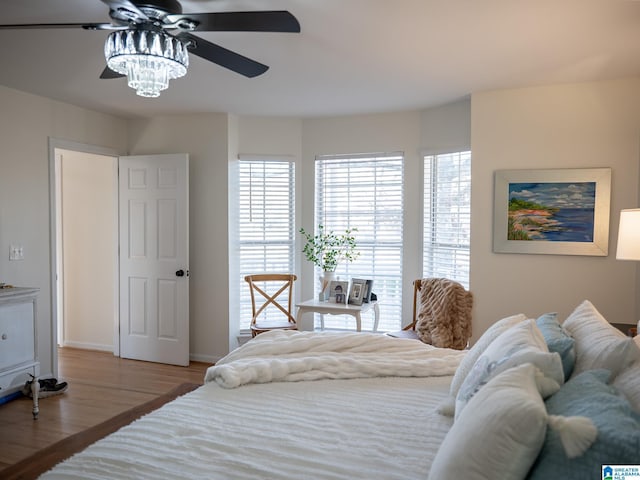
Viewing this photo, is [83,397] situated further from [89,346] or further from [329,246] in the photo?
[329,246]

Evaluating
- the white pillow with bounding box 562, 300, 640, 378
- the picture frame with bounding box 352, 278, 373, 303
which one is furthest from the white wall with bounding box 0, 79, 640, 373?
the white pillow with bounding box 562, 300, 640, 378

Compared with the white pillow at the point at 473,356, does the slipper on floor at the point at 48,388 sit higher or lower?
lower

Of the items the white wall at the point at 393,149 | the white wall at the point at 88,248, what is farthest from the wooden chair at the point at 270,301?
the white wall at the point at 88,248

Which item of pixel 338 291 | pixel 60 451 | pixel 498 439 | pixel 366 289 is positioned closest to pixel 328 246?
pixel 338 291

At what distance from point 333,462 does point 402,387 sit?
79 cm

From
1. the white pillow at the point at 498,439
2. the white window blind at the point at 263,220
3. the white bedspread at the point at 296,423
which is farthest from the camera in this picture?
the white window blind at the point at 263,220

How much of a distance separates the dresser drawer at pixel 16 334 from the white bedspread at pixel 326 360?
80.3 inches

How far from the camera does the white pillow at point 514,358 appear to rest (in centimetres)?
145

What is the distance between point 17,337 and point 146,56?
265cm

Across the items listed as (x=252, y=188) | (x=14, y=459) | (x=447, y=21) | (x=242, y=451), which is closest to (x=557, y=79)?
(x=447, y=21)

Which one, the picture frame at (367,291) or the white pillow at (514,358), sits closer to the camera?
the white pillow at (514,358)

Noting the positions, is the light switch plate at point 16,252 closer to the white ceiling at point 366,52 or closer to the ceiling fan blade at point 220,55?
the white ceiling at point 366,52

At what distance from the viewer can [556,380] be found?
145 centimetres

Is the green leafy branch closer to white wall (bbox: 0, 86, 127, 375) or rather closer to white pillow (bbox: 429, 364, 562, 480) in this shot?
white wall (bbox: 0, 86, 127, 375)
